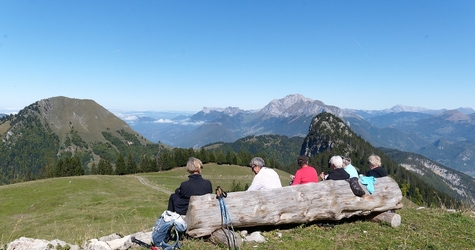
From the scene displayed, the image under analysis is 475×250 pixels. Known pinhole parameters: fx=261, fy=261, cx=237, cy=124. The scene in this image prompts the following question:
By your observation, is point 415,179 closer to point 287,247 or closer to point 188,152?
point 188,152

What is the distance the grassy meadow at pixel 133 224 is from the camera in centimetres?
872

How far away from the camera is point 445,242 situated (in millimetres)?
8953

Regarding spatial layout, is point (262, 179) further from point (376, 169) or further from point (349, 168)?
point (376, 169)

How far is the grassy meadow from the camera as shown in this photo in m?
8.72

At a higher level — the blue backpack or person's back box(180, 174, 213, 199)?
person's back box(180, 174, 213, 199)

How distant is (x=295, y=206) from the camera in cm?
976

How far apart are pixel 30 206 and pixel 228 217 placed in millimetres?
34668

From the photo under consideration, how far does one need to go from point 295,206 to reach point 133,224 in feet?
49.9

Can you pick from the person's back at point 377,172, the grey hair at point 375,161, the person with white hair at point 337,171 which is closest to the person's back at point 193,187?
the person with white hair at point 337,171

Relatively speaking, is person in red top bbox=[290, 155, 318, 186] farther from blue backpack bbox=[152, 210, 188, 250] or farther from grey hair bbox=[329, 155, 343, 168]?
blue backpack bbox=[152, 210, 188, 250]

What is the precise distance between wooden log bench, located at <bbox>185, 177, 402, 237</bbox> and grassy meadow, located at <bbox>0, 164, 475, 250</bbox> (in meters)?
0.49

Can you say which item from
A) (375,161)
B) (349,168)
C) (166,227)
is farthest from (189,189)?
(375,161)

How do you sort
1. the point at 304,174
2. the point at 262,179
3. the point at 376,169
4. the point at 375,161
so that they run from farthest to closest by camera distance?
1. the point at 375,161
2. the point at 376,169
3. the point at 304,174
4. the point at 262,179

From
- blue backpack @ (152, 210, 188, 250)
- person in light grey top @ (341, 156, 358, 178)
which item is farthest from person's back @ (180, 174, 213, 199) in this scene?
person in light grey top @ (341, 156, 358, 178)
